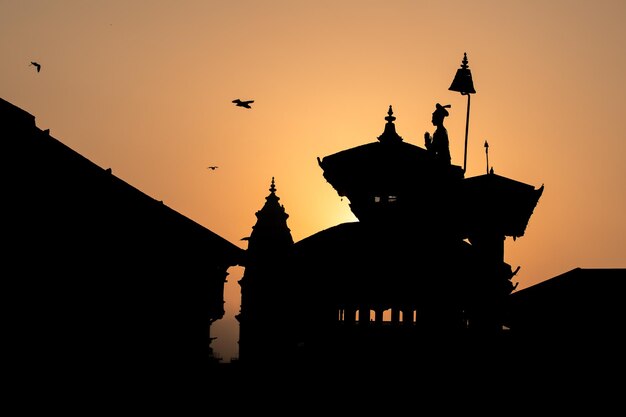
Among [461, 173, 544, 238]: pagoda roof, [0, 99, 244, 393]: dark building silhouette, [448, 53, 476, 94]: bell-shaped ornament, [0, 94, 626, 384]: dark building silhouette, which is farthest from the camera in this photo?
[448, 53, 476, 94]: bell-shaped ornament

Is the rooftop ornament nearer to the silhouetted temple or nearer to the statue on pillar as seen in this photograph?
the silhouetted temple

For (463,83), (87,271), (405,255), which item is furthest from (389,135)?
(87,271)

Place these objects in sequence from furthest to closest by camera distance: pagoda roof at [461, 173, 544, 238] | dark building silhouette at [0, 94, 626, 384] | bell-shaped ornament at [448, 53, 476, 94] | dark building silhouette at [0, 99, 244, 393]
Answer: bell-shaped ornament at [448, 53, 476, 94], pagoda roof at [461, 173, 544, 238], dark building silhouette at [0, 94, 626, 384], dark building silhouette at [0, 99, 244, 393]

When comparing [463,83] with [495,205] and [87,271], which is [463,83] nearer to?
[495,205]

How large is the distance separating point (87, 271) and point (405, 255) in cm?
719

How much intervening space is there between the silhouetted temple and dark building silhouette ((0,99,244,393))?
393cm

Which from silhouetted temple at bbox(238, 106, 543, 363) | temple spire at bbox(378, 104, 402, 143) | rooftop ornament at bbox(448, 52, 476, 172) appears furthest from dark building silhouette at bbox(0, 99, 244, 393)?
rooftop ornament at bbox(448, 52, 476, 172)

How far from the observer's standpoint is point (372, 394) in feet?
69.3

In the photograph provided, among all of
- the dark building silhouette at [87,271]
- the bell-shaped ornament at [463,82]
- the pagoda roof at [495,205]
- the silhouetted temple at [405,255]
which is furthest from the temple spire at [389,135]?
the dark building silhouette at [87,271]

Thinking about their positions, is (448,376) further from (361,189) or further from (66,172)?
Result: (66,172)

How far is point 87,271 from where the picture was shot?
66.5ft

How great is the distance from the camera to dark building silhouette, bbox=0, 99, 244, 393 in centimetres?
1811

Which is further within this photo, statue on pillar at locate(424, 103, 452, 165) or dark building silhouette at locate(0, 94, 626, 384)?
statue on pillar at locate(424, 103, 452, 165)

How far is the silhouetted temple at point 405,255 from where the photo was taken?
64.8 ft
